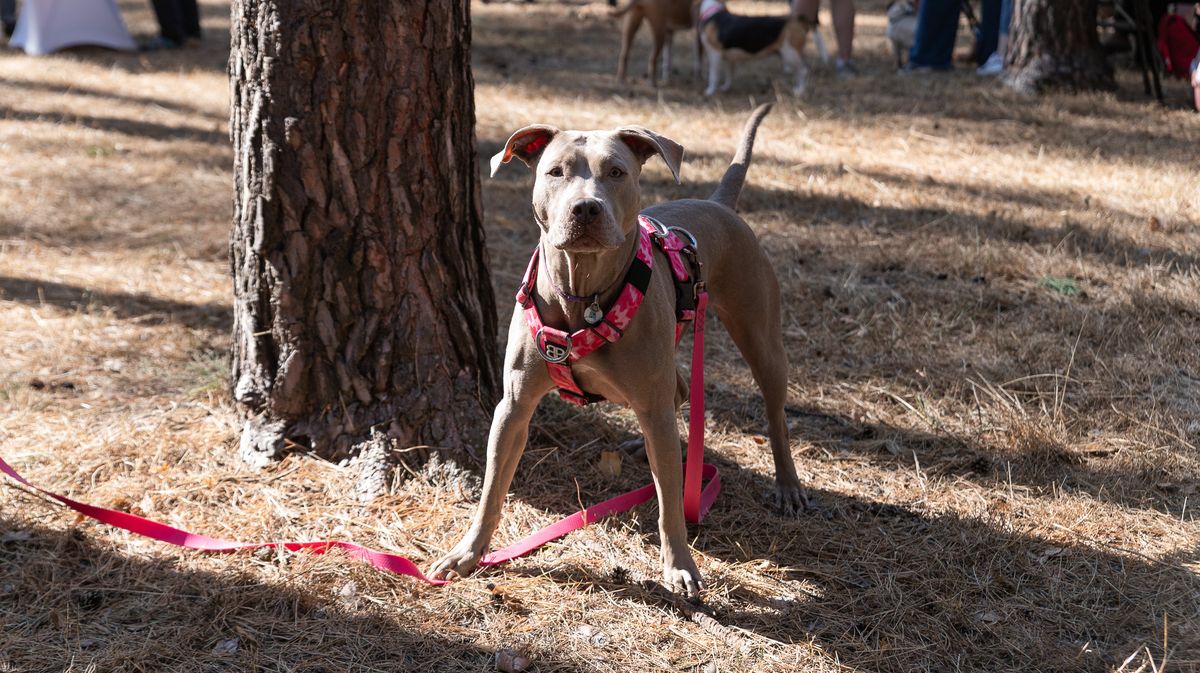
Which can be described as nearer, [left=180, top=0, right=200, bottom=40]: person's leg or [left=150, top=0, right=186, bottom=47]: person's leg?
[left=150, top=0, right=186, bottom=47]: person's leg

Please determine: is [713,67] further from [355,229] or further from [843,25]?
[355,229]

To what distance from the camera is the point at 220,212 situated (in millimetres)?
7105

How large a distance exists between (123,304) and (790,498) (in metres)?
3.79

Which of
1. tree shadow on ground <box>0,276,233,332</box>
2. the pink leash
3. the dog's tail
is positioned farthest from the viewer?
tree shadow on ground <box>0,276,233,332</box>

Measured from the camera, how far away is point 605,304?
3102 mm

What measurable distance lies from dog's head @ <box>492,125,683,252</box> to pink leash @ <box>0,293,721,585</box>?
60cm

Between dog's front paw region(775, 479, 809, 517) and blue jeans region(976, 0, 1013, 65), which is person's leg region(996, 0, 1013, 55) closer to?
blue jeans region(976, 0, 1013, 65)

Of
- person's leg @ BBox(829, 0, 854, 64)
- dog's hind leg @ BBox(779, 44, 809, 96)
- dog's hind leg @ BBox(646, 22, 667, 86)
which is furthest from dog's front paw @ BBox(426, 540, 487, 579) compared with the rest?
person's leg @ BBox(829, 0, 854, 64)

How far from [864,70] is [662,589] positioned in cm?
928

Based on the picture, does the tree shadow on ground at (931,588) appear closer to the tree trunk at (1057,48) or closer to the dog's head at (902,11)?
the tree trunk at (1057,48)

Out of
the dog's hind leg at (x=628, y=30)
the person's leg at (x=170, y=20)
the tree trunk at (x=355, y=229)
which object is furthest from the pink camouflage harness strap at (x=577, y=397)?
the person's leg at (x=170, y=20)

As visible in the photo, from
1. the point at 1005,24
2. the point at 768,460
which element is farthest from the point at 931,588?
the point at 1005,24

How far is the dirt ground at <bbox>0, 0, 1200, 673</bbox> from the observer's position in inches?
123

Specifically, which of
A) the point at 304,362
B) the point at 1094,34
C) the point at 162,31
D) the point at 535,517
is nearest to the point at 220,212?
the point at 304,362
